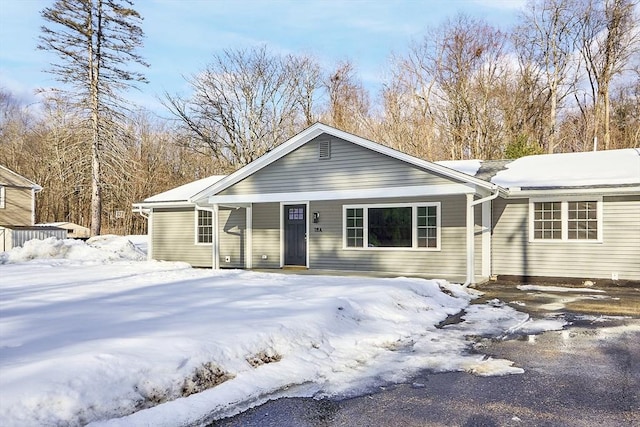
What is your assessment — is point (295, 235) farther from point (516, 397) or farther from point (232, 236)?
point (516, 397)

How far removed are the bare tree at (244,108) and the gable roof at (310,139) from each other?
18.3 m

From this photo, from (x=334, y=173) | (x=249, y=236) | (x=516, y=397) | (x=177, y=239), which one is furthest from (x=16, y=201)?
(x=516, y=397)

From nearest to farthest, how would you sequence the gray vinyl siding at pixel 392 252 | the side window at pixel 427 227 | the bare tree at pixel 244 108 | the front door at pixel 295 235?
the gray vinyl siding at pixel 392 252, the side window at pixel 427 227, the front door at pixel 295 235, the bare tree at pixel 244 108

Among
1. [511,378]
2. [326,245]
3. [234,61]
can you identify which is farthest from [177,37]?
[234,61]

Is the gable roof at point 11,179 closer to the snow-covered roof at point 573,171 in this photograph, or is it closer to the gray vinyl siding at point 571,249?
the snow-covered roof at point 573,171

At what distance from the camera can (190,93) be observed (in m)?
32.8

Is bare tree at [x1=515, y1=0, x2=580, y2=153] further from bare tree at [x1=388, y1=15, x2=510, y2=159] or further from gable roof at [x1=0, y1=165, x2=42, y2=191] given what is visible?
gable roof at [x1=0, y1=165, x2=42, y2=191]

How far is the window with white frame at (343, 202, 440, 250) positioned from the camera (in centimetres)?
1233

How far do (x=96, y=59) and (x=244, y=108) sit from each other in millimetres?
10320

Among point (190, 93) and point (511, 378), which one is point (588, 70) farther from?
point (511, 378)

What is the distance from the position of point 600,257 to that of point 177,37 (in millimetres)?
14345

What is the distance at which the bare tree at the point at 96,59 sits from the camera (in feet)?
76.2

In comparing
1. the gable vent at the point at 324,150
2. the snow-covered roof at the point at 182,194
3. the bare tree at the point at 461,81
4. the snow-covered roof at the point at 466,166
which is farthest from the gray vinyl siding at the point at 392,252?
the bare tree at the point at 461,81

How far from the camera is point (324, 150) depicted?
12844mm
